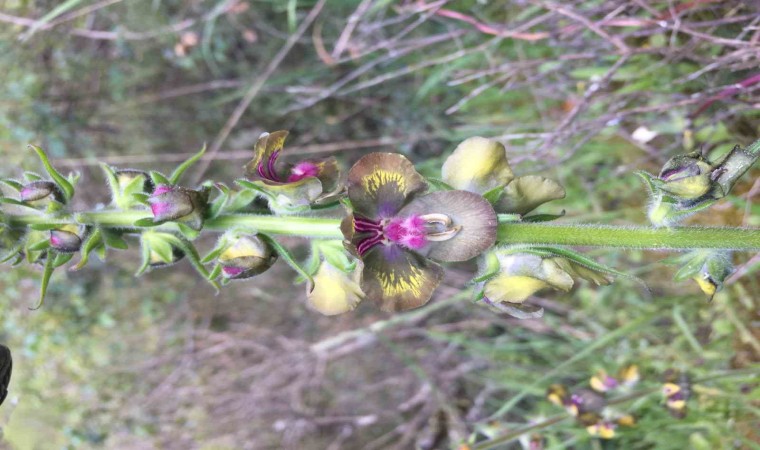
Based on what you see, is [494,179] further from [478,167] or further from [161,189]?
[161,189]

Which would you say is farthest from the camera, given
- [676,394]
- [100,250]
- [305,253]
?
[305,253]

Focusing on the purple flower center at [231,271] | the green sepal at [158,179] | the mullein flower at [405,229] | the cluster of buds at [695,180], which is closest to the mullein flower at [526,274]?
the mullein flower at [405,229]

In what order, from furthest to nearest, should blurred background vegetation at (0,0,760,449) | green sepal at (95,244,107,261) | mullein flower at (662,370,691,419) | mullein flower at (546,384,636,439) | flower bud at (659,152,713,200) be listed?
1. blurred background vegetation at (0,0,760,449)
2. mullein flower at (546,384,636,439)
3. mullein flower at (662,370,691,419)
4. green sepal at (95,244,107,261)
5. flower bud at (659,152,713,200)

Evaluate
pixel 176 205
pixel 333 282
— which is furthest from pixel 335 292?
pixel 176 205

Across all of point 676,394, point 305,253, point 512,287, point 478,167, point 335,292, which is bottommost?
point 305,253

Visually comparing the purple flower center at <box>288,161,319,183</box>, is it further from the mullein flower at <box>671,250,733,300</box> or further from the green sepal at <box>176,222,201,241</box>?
the mullein flower at <box>671,250,733,300</box>

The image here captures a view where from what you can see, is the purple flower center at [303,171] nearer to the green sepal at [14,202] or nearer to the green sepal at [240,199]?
the green sepal at [240,199]

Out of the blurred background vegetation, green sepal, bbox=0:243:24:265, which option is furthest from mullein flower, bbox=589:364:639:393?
green sepal, bbox=0:243:24:265
